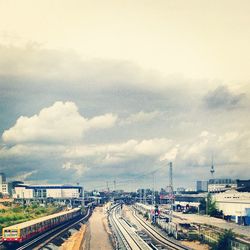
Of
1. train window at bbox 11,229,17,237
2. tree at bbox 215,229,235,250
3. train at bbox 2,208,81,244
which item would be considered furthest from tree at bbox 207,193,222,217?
train window at bbox 11,229,17,237

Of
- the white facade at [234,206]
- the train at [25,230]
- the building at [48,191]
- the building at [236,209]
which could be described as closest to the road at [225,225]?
the building at [236,209]

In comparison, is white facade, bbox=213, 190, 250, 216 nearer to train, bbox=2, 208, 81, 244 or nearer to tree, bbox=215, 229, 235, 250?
tree, bbox=215, 229, 235, 250

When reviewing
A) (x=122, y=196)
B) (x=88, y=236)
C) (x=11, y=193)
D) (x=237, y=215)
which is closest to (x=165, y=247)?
(x=88, y=236)

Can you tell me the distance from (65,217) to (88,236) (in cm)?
1352

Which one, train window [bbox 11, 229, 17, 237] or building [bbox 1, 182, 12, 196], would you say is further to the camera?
building [bbox 1, 182, 12, 196]

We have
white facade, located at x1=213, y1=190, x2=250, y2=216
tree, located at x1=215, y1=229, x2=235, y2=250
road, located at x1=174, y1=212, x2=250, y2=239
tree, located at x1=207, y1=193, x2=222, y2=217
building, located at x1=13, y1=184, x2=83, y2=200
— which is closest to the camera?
tree, located at x1=215, y1=229, x2=235, y2=250

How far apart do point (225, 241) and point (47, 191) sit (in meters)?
91.8

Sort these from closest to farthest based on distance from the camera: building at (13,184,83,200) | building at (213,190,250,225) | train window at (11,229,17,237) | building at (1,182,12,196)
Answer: train window at (11,229,17,237), building at (213,190,250,225), building at (13,184,83,200), building at (1,182,12,196)

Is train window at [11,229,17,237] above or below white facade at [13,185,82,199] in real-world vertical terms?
above

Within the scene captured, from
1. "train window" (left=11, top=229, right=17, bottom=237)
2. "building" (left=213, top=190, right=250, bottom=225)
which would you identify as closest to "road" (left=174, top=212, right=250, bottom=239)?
"building" (left=213, top=190, right=250, bottom=225)

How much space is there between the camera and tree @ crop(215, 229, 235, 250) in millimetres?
27350

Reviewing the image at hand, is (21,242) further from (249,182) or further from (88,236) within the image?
(249,182)

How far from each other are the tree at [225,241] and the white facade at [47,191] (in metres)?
87.1

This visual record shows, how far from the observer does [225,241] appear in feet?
91.0
